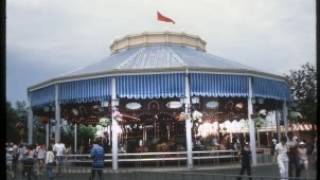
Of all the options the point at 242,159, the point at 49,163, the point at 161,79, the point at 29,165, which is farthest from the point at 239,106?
the point at 29,165

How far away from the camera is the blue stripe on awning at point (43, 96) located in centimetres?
2580

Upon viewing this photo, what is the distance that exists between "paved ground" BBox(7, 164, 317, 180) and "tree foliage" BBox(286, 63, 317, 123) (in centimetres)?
1320

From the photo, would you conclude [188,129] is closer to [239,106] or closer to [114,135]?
[114,135]

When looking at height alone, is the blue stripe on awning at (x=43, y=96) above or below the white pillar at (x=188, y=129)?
above

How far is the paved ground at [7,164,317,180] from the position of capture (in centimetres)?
1161

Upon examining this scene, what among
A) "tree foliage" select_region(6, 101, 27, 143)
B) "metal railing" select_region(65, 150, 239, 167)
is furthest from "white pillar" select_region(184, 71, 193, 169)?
"tree foliage" select_region(6, 101, 27, 143)

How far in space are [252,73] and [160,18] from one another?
5797 millimetres

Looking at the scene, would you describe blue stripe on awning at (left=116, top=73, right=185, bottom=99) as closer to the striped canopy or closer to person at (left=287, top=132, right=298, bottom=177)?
the striped canopy

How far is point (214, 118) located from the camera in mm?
32031

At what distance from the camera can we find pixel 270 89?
25766 mm

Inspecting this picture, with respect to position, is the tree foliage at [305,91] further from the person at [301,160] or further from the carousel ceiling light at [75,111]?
the person at [301,160]

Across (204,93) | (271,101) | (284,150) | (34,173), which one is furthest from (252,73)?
(34,173)

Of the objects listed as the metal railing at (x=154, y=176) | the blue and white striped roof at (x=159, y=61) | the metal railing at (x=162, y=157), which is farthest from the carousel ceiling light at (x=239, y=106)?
the metal railing at (x=154, y=176)

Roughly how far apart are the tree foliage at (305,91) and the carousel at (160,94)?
4.74 m
